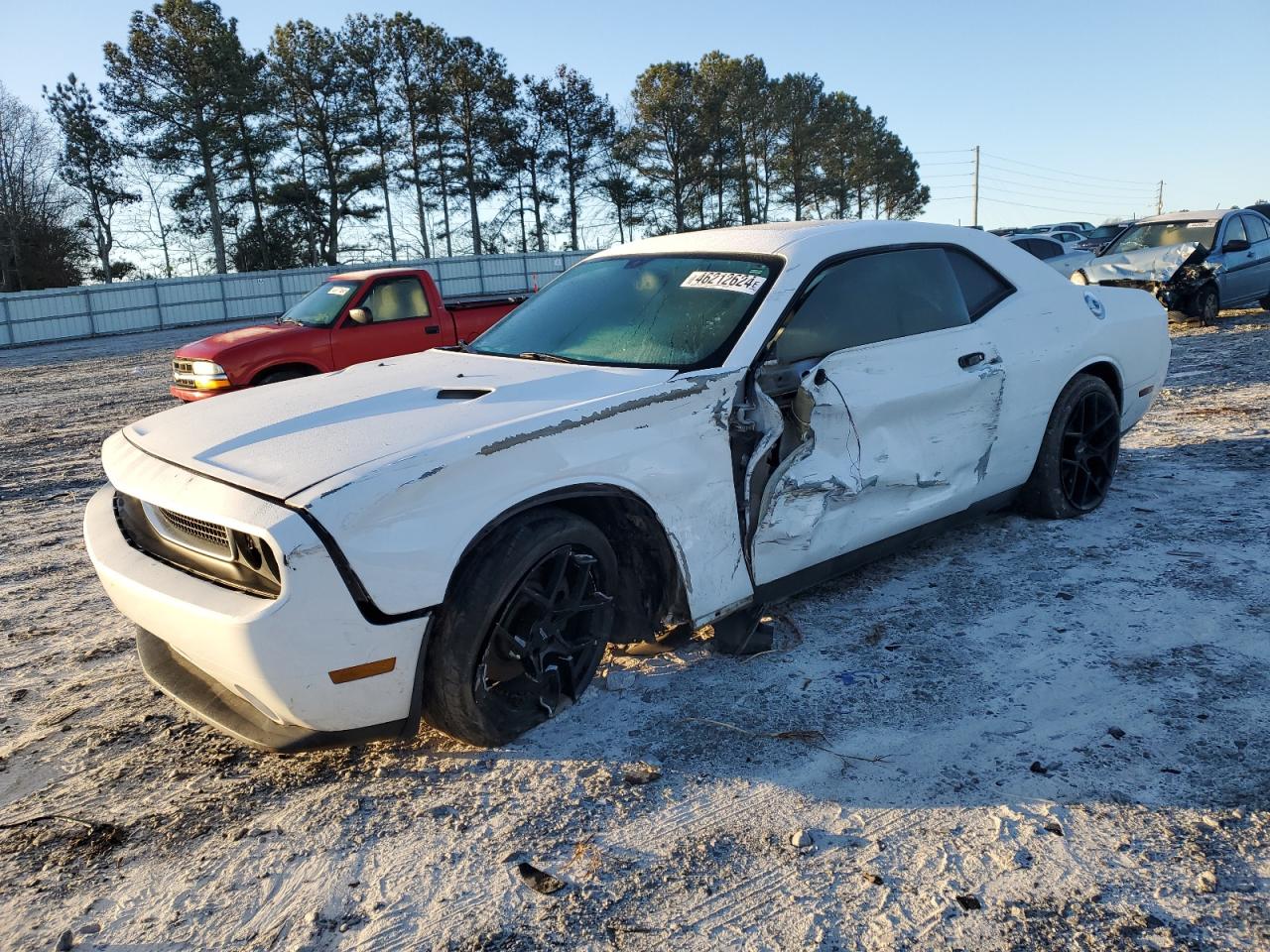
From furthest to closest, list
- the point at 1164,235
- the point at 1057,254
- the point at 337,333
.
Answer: the point at 1057,254 → the point at 1164,235 → the point at 337,333

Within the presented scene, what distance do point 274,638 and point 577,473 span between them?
997 mm

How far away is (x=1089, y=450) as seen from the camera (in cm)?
503

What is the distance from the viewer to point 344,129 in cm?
4016

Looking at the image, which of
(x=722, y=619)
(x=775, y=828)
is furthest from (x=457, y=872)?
(x=722, y=619)

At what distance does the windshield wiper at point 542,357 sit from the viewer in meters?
3.78

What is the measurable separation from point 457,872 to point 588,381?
5.42 feet

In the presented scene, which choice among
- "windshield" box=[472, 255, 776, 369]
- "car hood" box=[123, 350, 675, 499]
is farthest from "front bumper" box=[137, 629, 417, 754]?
"windshield" box=[472, 255, 776, 369]

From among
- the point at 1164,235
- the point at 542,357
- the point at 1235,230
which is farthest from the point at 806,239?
the point at 1235,230

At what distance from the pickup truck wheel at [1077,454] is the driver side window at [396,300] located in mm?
7049

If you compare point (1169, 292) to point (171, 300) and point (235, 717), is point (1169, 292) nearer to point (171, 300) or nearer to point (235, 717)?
point (235, 717)

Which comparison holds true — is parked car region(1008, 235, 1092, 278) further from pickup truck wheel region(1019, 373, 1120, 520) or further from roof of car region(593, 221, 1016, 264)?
roof of car region(593, 221, 1016, 264)

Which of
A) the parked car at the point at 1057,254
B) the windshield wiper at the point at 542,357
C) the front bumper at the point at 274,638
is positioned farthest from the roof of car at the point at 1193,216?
the front bumper at the point at 274,638

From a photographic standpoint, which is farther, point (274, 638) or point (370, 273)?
point (370, 273)

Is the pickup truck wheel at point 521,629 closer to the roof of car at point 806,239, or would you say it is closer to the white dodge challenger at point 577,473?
the white dodge challenger at point 577,473
